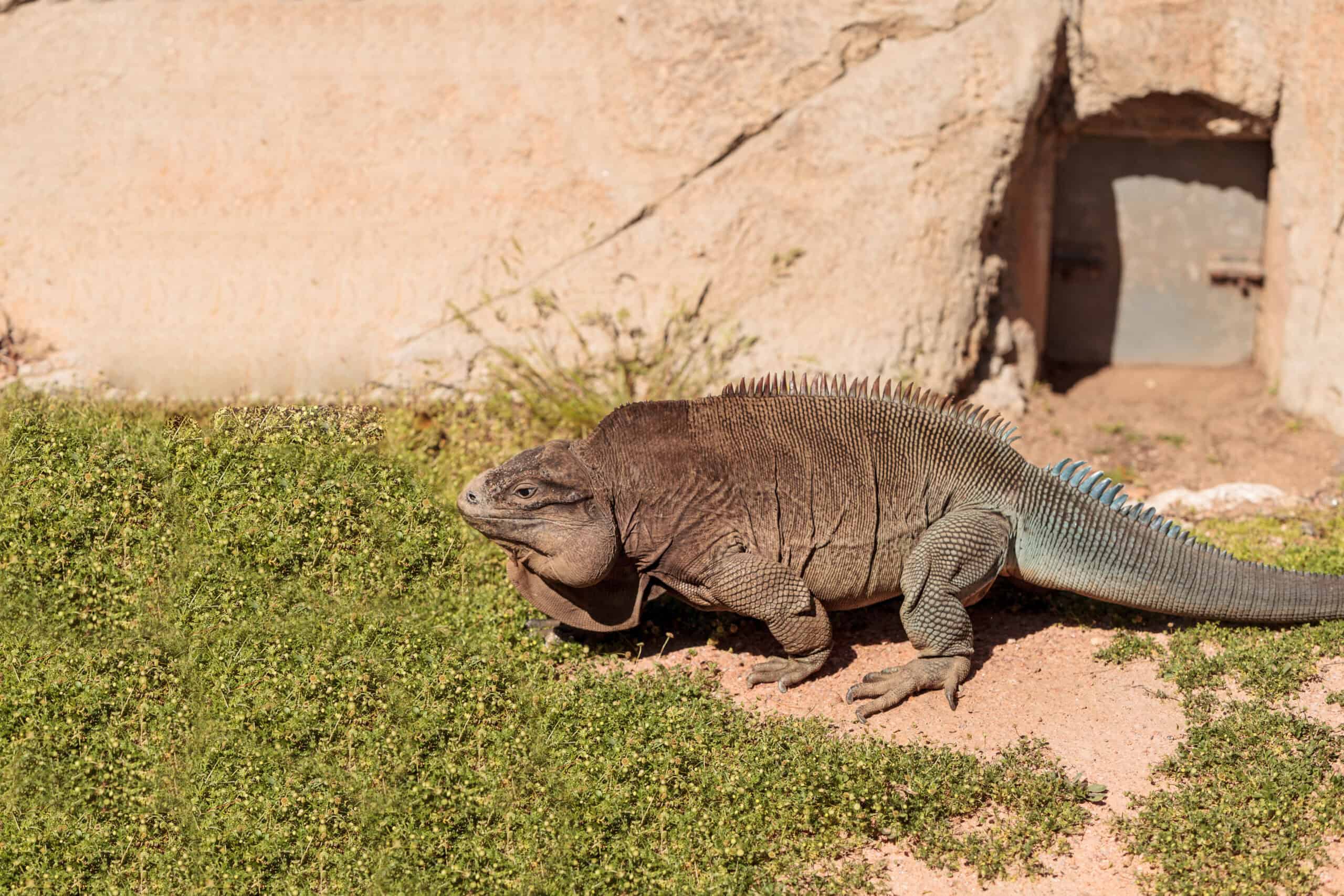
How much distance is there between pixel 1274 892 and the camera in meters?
5.21

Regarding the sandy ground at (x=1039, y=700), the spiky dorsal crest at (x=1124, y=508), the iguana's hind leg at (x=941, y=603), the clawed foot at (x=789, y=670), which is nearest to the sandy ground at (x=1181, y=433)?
the sandy ground at (x=1039, y=700)

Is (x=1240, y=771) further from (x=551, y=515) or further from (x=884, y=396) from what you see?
(x=551, y=515)

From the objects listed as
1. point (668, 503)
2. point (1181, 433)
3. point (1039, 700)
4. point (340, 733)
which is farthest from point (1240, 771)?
point (1181, 433)

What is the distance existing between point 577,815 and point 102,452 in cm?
355

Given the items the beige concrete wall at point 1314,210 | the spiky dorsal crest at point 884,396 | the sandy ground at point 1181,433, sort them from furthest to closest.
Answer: the sandy ground at point 1181,433 → the beige concrete wall at point 1314,210 → the spiky dorsal crest at point 884,396

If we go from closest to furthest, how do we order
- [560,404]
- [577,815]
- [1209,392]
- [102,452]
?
[577,815], [102,452], [560,404], [1209,392]

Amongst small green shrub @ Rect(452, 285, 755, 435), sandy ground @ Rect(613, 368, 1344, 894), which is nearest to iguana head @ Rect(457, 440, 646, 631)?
sandy ground @ Rect(613, 368, 1344, 894)

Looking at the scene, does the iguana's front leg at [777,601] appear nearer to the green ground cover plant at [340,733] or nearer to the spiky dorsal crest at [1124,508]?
the green ground cover plant at [340,733]

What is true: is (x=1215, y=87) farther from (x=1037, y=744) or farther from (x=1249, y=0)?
(x=1037, y=744)

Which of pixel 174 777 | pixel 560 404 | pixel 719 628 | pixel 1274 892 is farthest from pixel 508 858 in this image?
pixel 560 404

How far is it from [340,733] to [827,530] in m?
2.69

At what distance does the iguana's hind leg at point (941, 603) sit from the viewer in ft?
21.3

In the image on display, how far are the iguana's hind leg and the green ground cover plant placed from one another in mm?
499

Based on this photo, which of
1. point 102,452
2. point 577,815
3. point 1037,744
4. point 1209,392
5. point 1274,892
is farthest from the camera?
point 1209,392
